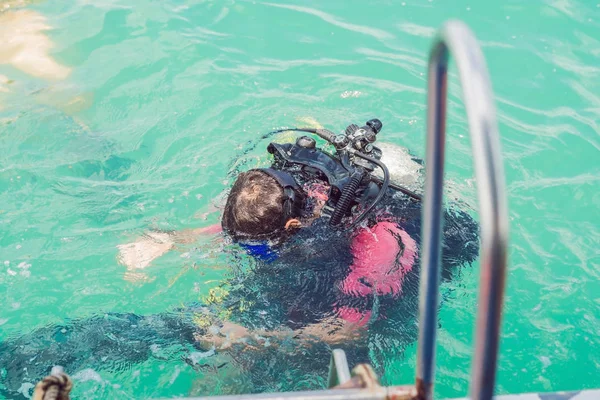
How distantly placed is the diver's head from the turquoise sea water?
1.71 ft

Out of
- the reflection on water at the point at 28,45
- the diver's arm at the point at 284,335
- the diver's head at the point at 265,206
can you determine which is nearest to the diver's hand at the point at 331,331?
the diver's arm at the point at 284,335

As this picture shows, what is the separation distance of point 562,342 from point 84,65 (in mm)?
5279

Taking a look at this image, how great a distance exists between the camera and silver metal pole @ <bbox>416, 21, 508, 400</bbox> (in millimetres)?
739

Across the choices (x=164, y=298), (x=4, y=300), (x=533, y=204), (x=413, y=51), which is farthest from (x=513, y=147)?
(x=4, y=300)

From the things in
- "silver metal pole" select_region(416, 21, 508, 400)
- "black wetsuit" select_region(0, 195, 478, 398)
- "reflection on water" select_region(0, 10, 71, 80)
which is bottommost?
"black wetsuit" select_region(0, 195, 478, 398)

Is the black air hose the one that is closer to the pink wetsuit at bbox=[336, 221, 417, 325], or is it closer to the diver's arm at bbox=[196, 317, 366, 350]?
the pink wetsuit at bbox=[336, 221, 417, 325]

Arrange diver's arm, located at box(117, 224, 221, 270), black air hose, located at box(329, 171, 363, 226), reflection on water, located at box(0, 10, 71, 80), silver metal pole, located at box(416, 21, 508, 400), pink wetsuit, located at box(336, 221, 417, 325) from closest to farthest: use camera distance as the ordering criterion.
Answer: silver metal pole, located at box(416, 21, 508, 400)
black air hose, located at box(329, 171, 363, 226)
pink wetsuit, located at box(336, 221, 417, 325)
diver's arm, located at box(117, 224, 221, 270)
reflection on water, located at box(0, 10, 71, 80)

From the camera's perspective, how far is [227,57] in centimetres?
607

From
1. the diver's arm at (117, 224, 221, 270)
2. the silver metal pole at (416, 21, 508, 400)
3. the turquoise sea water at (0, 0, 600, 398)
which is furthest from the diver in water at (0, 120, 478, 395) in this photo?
the silver metal pole at (416, 21, 508, 400)

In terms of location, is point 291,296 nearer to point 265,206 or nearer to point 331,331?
point 331,331

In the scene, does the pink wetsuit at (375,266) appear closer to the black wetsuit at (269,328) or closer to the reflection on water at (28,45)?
the black wetsuit at (269,328)

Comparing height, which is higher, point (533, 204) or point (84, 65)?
point (84, 65)

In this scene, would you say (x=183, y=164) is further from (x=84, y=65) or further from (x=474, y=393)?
(x=474, y=393)

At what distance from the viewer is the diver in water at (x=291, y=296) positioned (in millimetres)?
2588
